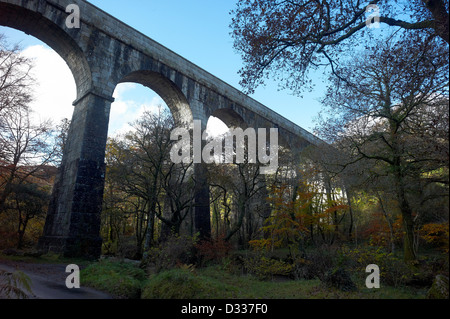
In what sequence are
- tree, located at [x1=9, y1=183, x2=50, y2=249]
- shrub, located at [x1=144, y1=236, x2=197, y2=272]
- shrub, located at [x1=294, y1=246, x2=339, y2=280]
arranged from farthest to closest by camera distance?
1. tree, located at [x1=9, y1=183, x2=50, y2=249]
2. shrub, located at [x1=294, y1=246, x2=339, y2=280]
3. shrub, located at [x1=144, y1=236, x2=197, y2=272]

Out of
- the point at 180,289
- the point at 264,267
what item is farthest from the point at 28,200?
the point at 180,289

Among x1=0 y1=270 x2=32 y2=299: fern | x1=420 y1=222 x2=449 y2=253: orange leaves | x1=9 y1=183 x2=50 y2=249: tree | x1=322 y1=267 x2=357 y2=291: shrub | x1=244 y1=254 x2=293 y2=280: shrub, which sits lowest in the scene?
x1=244 y1=254 x2=293 y2=280: shrub

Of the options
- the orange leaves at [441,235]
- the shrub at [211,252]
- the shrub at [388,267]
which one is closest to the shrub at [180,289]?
the orange leaves at [441,235]

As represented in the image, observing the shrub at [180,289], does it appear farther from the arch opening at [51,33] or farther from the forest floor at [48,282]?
the arch opening at [51,33]

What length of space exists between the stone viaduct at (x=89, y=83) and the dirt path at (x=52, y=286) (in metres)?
1.97

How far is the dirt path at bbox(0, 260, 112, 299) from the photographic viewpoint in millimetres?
5098

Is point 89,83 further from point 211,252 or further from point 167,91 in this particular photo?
point 211,252

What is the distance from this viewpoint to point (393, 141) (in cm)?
884

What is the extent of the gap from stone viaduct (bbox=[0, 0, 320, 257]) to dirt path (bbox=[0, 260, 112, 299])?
77.5 inches

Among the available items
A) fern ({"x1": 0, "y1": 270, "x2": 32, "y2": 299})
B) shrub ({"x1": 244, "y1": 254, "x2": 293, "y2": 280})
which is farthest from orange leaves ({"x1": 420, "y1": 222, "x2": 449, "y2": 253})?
fern ({"x1": 0, "y1": 270, "x2": 32, "y2": 299})

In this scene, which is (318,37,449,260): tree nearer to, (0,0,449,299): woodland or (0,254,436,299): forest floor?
(0,0,449,299): woodland

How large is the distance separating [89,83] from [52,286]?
9055 mm
